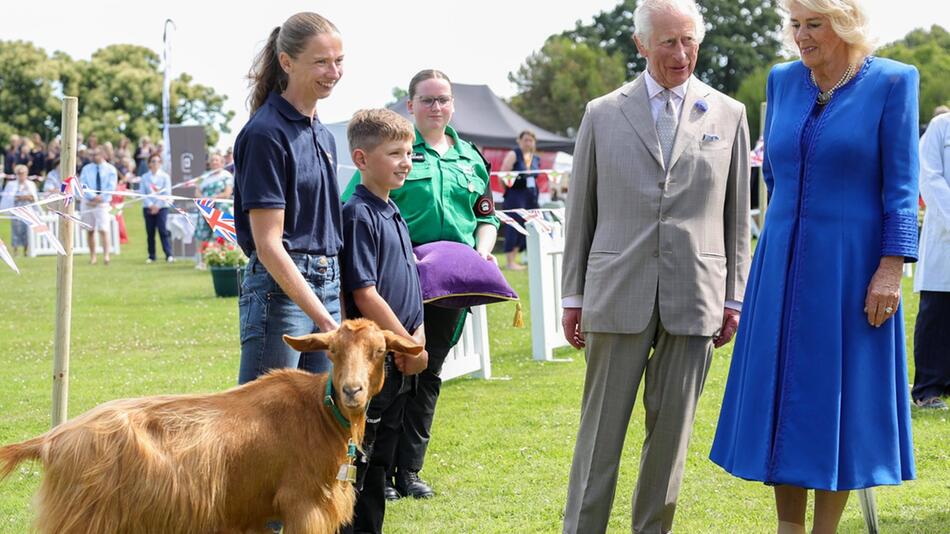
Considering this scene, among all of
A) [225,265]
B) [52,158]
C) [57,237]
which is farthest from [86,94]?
[225,265]

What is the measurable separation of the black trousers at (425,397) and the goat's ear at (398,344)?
1773mm

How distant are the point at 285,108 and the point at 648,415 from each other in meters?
1.91

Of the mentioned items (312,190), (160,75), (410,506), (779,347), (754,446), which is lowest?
(410,506)

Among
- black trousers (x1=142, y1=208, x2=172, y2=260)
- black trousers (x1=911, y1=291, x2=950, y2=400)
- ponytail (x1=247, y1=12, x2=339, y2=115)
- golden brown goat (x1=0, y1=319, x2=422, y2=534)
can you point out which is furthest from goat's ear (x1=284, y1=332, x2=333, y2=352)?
black trousers (x1=142, y1=208, x2=172, y2=260)

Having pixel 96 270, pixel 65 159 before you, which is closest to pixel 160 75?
pixel 96 270

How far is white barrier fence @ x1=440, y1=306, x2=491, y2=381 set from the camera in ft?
30.6

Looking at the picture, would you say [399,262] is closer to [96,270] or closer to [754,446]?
[754,446]

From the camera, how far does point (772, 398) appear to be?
423 centimetres

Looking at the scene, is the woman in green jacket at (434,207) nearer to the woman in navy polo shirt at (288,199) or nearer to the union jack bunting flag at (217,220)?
the woman in navy polo shirt at (288,199)

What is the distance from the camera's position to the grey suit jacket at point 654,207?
4.39 meters

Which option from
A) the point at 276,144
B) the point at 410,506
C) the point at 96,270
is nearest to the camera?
the point at 276,144

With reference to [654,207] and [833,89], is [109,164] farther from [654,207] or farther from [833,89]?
[833,89]

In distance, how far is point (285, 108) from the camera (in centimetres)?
412

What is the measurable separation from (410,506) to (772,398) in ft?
7.37
